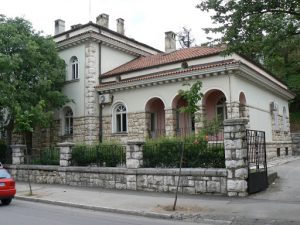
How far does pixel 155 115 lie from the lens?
2377cm

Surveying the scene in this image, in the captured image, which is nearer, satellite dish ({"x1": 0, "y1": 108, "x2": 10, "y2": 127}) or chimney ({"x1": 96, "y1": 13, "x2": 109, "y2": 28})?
satellite dish ({"x1": 0, "y1": 108, "x2": 10, "y2": 127})

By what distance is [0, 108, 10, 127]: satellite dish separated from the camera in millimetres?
23294

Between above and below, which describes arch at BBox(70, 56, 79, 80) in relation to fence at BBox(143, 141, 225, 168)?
above

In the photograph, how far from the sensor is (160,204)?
11.5 meters

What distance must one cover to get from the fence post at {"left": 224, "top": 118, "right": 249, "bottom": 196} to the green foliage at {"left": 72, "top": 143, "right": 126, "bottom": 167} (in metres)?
4.92

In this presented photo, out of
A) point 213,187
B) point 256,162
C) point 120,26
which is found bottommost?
point 213,187

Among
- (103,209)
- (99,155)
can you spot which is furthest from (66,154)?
(103,209)

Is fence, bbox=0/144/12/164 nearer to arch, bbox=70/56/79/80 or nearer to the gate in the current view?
Result: arch, bbox=70/56/79/80

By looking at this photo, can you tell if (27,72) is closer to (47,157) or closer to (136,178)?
(47,157)

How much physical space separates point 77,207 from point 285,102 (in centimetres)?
2173

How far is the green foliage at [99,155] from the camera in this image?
15938 millimetres

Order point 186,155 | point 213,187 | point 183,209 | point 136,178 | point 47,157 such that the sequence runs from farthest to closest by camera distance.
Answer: point 47,157 → point 136,178 → point 186,155 → point 213,187 → point 183,209

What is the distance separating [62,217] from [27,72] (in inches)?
589

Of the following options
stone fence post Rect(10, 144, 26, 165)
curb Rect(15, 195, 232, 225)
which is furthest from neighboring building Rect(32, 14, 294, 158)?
curb Rect(15, 195, 232, 225)
